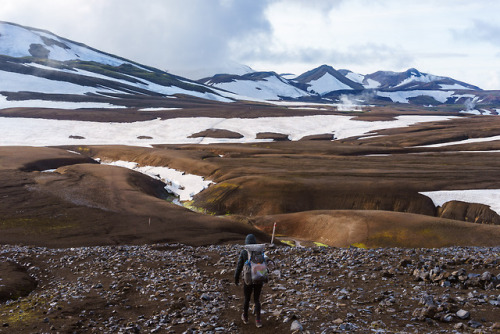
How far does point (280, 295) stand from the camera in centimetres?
1728

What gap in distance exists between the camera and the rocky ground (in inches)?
542

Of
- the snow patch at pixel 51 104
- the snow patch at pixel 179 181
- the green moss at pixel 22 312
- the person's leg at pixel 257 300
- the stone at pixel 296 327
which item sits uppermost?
the snow patch at pixel 51 104

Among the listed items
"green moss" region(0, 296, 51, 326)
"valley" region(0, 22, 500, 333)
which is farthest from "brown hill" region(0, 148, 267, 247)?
"green moss" region(0, 296, 51, 326)

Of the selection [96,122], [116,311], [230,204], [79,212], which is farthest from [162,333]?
[96,122]

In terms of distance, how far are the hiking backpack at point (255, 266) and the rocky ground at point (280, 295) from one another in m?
1.59

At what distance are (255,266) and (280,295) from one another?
3929mm

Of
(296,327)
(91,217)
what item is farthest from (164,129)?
(296,327)

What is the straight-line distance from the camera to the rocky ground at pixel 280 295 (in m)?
13.8

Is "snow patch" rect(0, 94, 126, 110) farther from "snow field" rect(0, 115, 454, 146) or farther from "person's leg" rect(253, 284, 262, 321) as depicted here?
"person's leg" rect(253, 284, 262, 321)

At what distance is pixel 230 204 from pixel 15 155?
39.1 metres

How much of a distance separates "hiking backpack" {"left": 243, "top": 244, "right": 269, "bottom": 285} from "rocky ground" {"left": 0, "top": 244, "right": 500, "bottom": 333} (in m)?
1.59

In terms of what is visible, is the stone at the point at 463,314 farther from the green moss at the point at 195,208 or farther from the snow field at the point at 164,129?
the snow field at the point at 164,129

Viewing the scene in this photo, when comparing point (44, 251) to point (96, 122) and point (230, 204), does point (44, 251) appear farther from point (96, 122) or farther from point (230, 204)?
point (96, 122)

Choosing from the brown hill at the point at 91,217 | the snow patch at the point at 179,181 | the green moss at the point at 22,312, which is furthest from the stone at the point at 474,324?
the snow patch at the point at 179,181
